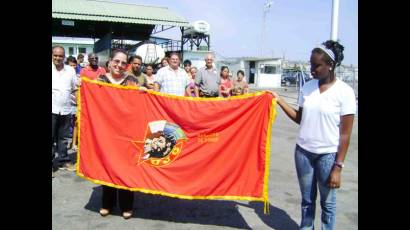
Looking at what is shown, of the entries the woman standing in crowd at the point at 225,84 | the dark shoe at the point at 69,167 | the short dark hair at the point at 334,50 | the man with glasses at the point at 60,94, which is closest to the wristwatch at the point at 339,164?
the short dark hair at the point at 334,50

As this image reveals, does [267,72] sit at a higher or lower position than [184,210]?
higher

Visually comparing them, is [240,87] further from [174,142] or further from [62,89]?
[174,142]

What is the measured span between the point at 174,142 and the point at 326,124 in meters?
1.83

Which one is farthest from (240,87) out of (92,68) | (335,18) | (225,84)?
(92,68)

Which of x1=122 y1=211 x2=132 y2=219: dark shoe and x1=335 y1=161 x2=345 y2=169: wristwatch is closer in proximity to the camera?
x1=335 y1=161 x2=345 y2=169: wristwatch

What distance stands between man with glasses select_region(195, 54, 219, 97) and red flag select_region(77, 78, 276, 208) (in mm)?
3340

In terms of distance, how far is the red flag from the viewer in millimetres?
4332

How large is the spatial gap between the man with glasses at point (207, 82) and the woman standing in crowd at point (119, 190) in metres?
3.18

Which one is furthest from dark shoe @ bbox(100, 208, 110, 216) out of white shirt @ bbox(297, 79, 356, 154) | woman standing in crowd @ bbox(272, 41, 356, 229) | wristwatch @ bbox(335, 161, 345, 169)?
wristwatch @ bbox(335, 161, 345, 169)

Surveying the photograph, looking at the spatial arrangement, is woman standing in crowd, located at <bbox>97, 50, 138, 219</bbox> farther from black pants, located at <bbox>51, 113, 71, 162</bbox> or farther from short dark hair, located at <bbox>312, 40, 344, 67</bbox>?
short dark hair, located at <bbox>312, 40, 344, 67</bbox>

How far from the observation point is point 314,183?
12.2 ft
